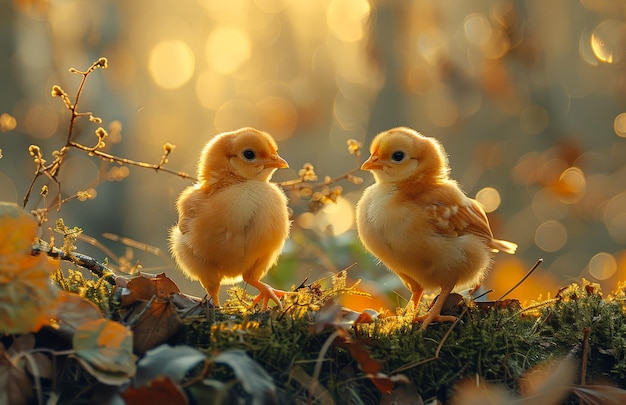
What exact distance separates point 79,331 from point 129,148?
833 centimetres

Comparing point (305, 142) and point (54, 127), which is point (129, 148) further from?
point (305, 142)

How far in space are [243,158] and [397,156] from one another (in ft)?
2.22

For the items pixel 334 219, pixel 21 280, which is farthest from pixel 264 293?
pixel 334 219

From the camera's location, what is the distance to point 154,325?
1.81m

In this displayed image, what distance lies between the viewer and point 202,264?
2545 millimetres

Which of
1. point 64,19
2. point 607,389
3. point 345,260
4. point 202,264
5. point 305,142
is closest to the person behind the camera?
point 607,389

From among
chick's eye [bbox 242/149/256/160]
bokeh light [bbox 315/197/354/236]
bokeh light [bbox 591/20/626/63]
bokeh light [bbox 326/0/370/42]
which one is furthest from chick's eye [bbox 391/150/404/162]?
bokeh light [bbox 326/0/370/42]

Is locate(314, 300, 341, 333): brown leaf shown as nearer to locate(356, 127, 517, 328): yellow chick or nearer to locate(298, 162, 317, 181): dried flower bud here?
locate(356, 127, 517, 328): yellow chick

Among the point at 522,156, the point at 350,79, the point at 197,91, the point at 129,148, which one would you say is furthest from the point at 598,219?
the point at 197,91

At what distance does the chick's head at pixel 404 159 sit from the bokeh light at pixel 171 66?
1046 cm

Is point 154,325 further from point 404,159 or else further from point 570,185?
point 570,185

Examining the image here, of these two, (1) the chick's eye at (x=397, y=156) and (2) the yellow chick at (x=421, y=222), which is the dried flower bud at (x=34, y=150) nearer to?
(2) the yellow chick at (x=421, y=222)

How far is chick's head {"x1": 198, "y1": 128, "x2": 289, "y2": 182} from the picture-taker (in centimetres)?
273

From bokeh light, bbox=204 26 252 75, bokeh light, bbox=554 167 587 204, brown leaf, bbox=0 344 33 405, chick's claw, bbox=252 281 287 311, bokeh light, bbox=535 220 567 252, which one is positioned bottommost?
brown leaf, bbox=0 344 33 405
